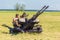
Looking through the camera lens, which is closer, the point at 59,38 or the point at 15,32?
the point at 59,38

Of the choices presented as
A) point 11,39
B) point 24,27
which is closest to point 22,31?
point 24,27

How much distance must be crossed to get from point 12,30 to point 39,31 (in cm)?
173

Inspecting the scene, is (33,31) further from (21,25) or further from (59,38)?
(59,38)

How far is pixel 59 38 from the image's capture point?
1510 centimetres

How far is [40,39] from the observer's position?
47.6 ft

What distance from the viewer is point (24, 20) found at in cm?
1719

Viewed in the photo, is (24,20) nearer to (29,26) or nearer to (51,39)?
(29,26)

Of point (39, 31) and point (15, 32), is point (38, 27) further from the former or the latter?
point (15, 32)

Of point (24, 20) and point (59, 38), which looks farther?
point (24, 20)

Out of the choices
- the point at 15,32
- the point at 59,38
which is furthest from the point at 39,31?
the point at 59,38

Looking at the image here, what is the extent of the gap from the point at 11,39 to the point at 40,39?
1537 millimetres

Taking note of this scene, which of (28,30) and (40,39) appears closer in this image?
(40,39)

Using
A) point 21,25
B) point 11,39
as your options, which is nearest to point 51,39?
point 11,39

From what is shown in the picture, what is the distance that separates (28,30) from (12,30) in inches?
40.3
